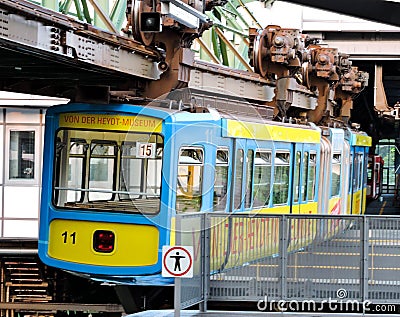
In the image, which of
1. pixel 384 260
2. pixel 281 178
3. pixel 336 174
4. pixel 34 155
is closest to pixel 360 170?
pixel 336 174

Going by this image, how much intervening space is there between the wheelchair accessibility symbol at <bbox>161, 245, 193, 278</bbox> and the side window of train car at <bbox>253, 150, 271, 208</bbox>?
492 centimetres

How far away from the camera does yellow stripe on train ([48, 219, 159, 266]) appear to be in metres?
14.3

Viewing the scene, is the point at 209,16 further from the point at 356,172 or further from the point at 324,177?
the point at 324,177

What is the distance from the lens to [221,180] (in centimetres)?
1518

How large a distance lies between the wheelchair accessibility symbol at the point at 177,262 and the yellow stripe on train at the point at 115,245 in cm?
244

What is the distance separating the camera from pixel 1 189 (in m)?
29.0

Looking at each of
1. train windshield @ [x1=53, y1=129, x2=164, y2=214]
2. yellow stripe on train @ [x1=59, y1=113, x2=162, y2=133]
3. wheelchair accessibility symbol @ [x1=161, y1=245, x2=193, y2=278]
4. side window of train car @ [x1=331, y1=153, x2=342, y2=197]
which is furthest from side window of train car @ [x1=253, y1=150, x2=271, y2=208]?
side window of train car @ [x1=331, y1=153, x2=342, y2=197]

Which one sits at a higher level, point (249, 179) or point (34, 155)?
point (34, 155)

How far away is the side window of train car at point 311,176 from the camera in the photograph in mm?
20744

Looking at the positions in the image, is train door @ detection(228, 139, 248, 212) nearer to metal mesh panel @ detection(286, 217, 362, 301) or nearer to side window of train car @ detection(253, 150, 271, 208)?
side window of train car @ detection(253, 150, 271, 208)

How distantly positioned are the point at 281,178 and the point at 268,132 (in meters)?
1.05

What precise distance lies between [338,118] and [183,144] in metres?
21.9
